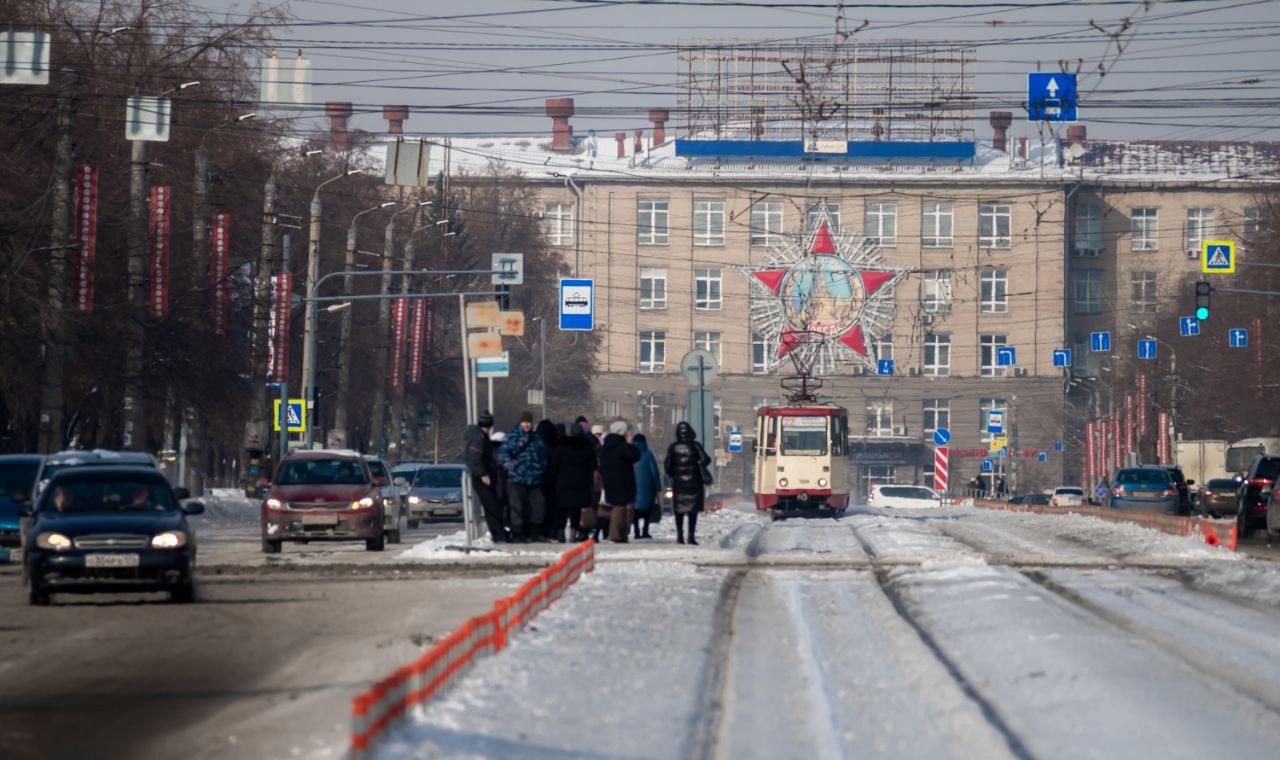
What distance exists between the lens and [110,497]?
830 inches

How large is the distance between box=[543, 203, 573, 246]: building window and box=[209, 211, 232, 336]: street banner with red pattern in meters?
74.4

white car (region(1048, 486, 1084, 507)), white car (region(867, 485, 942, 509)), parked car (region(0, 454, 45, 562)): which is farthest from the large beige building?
parked car (region(0, 454, 45, 562))

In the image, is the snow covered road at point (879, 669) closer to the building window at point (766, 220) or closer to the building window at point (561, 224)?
the building window at point (766, 220)

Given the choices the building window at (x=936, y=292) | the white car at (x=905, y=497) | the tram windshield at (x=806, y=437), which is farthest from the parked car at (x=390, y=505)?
the building window at (x=936, y=292)

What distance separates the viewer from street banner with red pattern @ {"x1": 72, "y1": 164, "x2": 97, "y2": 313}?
3809 centimetres

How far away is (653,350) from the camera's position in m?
123

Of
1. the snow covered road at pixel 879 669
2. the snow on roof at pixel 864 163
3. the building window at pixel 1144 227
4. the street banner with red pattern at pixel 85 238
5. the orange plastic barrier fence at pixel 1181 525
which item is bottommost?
the snow covered road at pixel 879 669

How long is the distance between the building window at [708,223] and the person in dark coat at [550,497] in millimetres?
91866

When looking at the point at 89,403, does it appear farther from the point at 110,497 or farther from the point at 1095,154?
the point at 1095,154

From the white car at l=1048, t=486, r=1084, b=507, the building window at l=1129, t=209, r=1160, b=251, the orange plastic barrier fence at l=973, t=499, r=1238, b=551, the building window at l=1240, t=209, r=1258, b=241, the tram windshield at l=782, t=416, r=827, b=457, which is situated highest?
the building window at l=1129, t=209, r=1160, b=251

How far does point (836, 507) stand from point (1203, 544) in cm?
2341

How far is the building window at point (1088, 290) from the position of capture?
127 metres

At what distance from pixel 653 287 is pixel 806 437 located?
68.6 metres

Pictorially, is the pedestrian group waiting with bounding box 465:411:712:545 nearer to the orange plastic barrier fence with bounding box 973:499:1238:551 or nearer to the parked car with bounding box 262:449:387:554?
the parked car with bounding box 262:449:387:554
